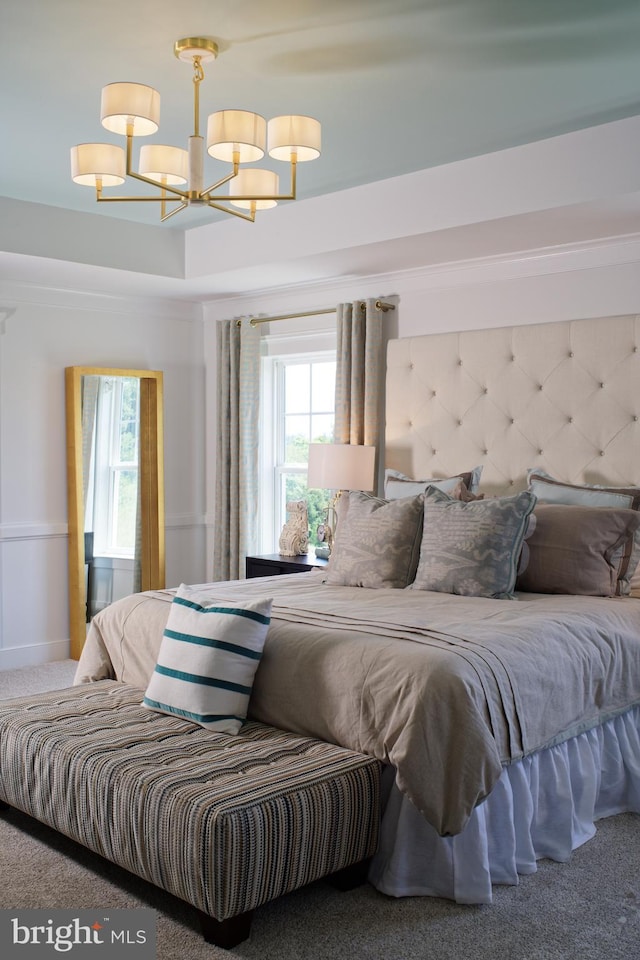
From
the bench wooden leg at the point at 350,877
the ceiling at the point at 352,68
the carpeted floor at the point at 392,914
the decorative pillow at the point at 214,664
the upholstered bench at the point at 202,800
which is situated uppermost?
the ceiling at the point at 352,68

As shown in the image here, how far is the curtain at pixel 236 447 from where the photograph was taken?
239 inches

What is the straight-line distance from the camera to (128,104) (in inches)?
110

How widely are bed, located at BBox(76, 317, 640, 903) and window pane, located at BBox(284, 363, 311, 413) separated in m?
1.03

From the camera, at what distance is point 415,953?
2367mm

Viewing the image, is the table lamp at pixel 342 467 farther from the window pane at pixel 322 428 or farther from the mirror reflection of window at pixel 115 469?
the mirror reflection of window at pixel 115 469

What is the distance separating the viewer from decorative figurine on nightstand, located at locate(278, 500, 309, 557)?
5492 millimetres

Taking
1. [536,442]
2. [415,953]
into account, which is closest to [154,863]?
[415,953]

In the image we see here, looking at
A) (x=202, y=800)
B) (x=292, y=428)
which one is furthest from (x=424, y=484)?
(x=202, y=800)

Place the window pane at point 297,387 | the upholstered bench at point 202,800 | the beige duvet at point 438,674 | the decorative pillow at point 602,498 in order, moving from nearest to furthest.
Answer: the upholstered bench at point 202,800 < the beige duvet at point 438,674 < the decorative pillow at point 602,498 < the window pane at point 297,387

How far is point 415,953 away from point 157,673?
127cm

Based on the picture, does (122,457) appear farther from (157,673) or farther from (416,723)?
(416,723)

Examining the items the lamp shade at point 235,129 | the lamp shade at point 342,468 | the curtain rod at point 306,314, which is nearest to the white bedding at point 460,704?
the lamp shade at point 342,468

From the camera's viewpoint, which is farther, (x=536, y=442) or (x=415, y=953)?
(x=536, y=442)
